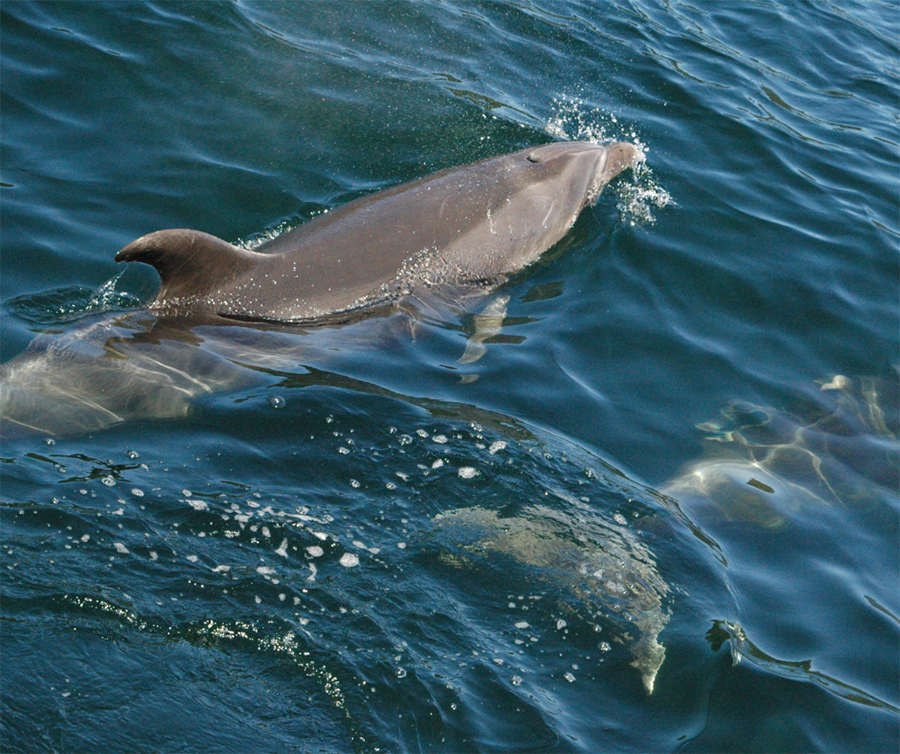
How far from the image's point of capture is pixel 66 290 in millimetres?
7648

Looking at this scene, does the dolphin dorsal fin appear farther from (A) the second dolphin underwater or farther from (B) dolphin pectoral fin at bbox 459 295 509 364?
(B) dolphin pectoral fin at bbox 459 295 509 364

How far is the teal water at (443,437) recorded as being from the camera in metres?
4.73

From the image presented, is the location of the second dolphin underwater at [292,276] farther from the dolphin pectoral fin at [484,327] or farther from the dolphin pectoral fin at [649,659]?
the dolphin pectoral fin at [649,659]

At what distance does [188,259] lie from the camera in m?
6.81

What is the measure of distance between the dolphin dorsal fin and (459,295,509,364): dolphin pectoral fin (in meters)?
1.77

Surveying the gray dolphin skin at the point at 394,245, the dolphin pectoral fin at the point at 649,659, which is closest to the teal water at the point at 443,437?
the dolphin pectoral fin at the point at 649,659

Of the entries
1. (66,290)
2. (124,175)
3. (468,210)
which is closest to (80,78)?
(124,175)

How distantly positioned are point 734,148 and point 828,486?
6.02 meters

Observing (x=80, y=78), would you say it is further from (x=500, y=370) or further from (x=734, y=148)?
(x=734, y=148)

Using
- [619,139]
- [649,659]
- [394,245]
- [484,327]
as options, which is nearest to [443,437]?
[484,327]

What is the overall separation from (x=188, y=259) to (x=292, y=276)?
2.92 feet

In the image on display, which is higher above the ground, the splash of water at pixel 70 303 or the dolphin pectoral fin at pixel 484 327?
the dolphin pectoral fin at pixel 484 327

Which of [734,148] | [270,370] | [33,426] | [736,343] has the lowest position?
[33,426]

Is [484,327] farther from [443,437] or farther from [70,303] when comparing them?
[70,303]
